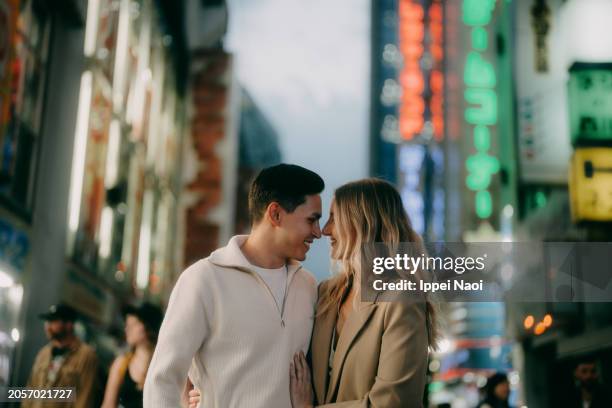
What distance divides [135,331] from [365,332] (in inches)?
126

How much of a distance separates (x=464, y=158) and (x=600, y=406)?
2019 centimetres

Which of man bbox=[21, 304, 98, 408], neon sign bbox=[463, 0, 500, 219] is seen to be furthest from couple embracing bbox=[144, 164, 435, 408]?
neon sign bbox=[463, 0, 500, 219]

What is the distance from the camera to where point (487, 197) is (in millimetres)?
27422

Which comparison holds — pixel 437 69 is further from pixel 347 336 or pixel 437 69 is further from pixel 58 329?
pixel 347 336

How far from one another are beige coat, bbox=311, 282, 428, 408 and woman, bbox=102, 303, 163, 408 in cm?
284

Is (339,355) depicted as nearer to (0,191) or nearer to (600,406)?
(600,406)

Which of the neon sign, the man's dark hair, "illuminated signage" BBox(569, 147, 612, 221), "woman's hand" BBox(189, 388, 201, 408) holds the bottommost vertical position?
"woman's hand" BBox(189, 388, 201, 408)

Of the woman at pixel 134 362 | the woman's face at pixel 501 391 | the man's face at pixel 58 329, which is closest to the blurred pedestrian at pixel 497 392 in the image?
the woman's face at pixel 501 391

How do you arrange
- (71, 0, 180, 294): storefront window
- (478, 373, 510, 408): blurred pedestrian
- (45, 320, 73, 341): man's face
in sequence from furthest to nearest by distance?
(71, 0, 180, 294): storefront window → (478, 373, 510, 408): blurred pedestrian → (45, 320, 73, 341): man's face

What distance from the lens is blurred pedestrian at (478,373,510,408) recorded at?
25.9 feet

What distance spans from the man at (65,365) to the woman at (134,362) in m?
0.31

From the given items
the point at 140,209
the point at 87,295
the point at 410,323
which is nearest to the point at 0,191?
the point at 87,295

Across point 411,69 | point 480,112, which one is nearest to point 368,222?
point 480,112

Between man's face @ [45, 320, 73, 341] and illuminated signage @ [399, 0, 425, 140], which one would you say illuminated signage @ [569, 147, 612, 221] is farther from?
illuminated signage @ [399, 0, 425, 140]
